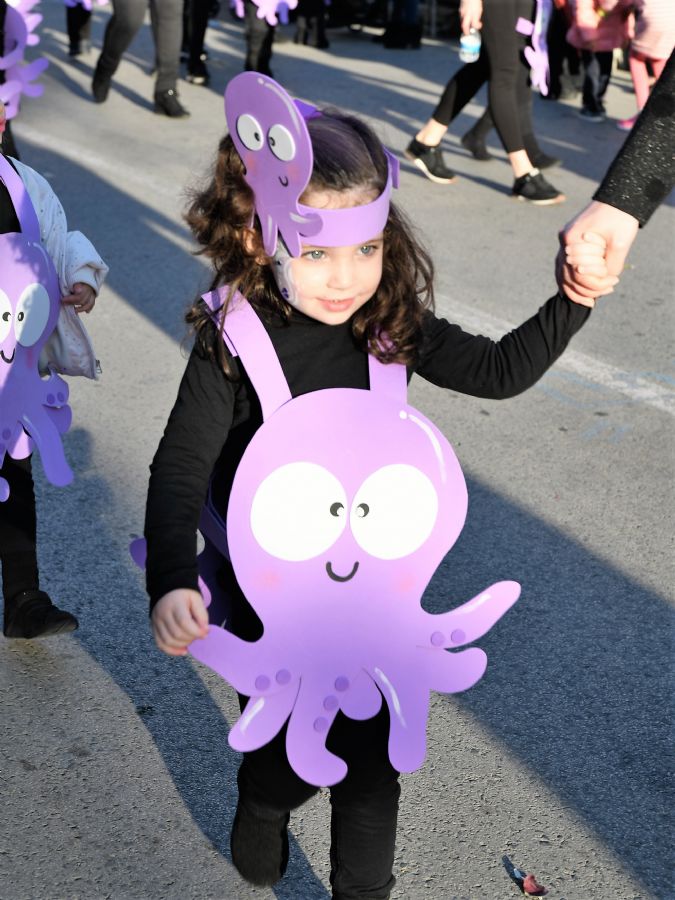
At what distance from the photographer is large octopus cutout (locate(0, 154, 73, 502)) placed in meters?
2.74

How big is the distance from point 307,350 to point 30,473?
117 cm

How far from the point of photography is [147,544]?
2.06m

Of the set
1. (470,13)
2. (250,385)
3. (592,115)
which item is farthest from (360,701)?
(592,115)

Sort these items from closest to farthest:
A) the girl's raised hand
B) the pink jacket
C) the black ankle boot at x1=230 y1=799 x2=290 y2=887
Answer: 1. the girl's raised hand
2. the black ankle boot at x1=230 y1=799 x2=290 y2=887
3. the pink jacket

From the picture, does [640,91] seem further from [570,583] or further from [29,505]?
[29,505]

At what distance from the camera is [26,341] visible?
2.78m

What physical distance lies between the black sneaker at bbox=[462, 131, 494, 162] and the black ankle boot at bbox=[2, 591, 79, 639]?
554cm

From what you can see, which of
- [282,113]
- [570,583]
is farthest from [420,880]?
[282,113]

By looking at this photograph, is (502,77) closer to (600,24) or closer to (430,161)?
(600,24)

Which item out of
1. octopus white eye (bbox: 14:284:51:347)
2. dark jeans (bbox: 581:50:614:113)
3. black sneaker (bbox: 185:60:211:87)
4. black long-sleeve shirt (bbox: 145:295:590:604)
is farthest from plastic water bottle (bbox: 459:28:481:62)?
black long-sleeve shirt (bbox: 145:295:590:604)

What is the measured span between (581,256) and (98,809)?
1.49 m

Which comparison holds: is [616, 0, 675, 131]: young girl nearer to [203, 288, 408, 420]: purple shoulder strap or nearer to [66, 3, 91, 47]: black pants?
[203, 288, 408, 420]: purple shoulder strap

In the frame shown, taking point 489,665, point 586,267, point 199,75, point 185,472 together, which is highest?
point 586,267

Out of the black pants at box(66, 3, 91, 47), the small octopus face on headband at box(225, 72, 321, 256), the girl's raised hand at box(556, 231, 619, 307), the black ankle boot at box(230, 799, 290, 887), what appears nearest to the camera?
the small octopus face on headband at box(225, 72, 321, 256)
